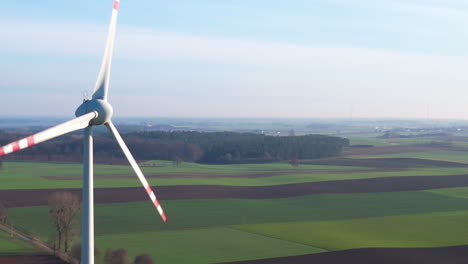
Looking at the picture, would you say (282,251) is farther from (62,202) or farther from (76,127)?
(76,127)

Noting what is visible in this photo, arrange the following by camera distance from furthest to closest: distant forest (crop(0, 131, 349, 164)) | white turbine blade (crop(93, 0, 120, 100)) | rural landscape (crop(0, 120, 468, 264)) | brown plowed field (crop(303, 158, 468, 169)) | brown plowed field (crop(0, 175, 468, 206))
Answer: distant forest (crop(0, 131, 349, 164)) → brown plowed field (crop(303, 158, 468, 169)) → brown plowed field (crop(0, 175, 468, 206)) → rural landscape (crop(0, 120, 468, 264)) → white turbine blade (crop(93, 0, 120, 100))

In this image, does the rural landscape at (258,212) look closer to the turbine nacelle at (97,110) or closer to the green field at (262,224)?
the green field at (262,224)

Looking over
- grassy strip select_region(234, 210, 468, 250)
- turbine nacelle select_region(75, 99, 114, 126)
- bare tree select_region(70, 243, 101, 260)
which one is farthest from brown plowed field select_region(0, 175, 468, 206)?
turbine nacelle select_region(75, 99, 114, 126)

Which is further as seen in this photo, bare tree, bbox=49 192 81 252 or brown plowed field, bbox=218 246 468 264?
bare tree, bbox=49 192 81 252

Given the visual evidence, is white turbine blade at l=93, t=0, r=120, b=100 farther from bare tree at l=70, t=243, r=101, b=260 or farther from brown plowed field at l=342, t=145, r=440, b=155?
brown plowed field at l=342, t=145, r=440, b=155

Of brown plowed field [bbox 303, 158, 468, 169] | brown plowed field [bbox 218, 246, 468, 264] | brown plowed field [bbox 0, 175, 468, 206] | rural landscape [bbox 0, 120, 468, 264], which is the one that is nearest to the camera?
brown plowed field [bbox 218, 246, 468, 264]

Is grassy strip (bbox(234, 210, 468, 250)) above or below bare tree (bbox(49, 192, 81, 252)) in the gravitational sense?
below
